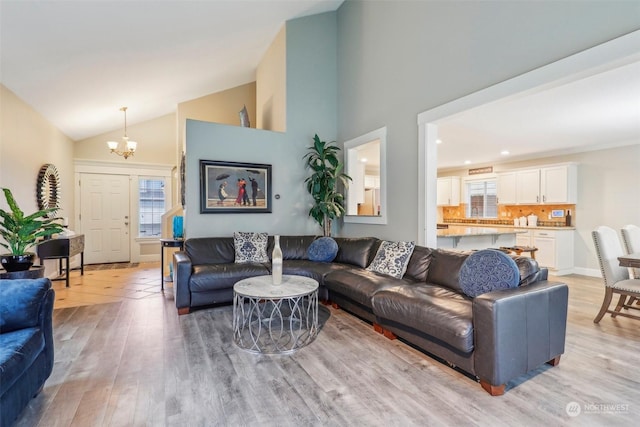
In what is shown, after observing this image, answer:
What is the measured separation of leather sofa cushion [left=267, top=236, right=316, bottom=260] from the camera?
4602 millimetres

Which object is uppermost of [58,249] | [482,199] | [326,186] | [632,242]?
[326,186]

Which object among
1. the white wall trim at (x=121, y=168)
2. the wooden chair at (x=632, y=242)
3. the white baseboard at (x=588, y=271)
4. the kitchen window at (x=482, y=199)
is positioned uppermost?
the white wall trim at (x=121, y=168)

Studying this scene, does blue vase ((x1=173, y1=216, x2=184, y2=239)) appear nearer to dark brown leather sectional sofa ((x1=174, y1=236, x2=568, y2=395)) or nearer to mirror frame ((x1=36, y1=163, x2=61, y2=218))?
dark brown leather sectional sofa ((x1=174, y1=236, x2=568, y2=395))

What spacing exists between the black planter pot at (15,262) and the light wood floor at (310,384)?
703 millimetres

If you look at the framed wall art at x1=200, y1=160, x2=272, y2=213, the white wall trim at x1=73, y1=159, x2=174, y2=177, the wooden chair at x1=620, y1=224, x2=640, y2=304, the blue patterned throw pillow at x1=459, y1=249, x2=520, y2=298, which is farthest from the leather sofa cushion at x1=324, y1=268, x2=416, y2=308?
the white wall trim at x1=73, y1=159, x2=174, y2=177

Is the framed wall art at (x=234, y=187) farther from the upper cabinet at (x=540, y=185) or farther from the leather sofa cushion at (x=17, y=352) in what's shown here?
the upper cabinet at (x=540, y=185)

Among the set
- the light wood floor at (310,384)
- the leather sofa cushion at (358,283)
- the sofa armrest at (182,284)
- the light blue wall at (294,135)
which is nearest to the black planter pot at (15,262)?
the light wood floor at (310,384)

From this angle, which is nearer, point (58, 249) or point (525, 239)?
point (58, 249)

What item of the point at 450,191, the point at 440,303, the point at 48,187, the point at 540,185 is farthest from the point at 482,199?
the point at 48,187

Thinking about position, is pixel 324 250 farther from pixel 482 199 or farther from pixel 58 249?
pixel 482 199

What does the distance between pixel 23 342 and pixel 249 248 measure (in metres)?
2.74

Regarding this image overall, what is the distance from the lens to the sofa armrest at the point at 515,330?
6.59 feet

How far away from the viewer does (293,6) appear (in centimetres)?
479

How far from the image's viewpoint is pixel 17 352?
163cm
